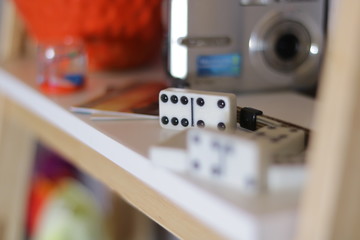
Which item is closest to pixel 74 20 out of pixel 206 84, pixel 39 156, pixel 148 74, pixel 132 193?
pixel 148 74

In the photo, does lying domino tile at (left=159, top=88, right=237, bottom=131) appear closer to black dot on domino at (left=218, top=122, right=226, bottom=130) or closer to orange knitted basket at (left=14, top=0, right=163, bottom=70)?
black dot on domino at (left=218, top=122, right=226, bottom=130)

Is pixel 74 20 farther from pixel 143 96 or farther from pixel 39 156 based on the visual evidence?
pixel 39 156

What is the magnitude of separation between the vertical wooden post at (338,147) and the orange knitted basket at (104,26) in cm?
54

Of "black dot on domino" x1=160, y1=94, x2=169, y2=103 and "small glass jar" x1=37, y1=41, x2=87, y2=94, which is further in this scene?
"small glass jar" x1=37, y1=41, x2=87, y2=94

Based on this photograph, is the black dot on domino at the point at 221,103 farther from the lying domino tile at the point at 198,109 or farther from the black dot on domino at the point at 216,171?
the black dot on domino at the point at 216,171

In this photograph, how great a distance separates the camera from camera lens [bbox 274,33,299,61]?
814mm

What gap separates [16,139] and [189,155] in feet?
2.27

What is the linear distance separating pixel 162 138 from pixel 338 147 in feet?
0.82

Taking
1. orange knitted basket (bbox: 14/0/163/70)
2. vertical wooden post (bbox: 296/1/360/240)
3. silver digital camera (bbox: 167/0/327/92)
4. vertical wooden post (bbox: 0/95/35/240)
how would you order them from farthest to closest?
vertical wooden post (bbox: 0/95/35/240) < orange knitted basket (bbox: 14/0/163/70) < silver digital camera (bbox: 167/0/327/92) < vertical wooden post (bbox: 296/1/360/240)

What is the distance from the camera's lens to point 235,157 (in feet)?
1.57

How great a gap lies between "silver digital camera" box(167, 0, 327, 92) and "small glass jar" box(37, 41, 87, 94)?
15 centimetres

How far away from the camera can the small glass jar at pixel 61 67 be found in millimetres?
875

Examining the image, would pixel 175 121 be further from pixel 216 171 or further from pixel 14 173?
pixel 14 173

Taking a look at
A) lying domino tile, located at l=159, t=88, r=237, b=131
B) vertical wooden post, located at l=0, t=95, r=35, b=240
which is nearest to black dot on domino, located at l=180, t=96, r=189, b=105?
lying domino tile, located at l=159, t=88, r=237, b=131
